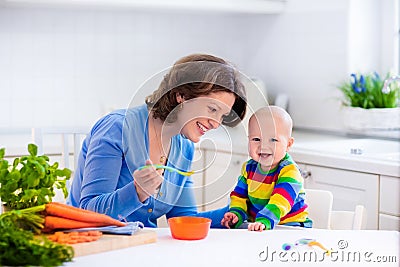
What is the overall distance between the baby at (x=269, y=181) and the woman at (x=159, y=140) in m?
0.09

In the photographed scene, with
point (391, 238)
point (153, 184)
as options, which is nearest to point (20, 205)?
point (153, 184)

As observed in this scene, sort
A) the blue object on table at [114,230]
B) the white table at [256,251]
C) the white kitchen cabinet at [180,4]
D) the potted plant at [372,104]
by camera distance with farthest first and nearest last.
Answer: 1. the potted plant at [372,104]
2. the white kitchen cabinet at [180,4]
3. the blue object on table at [114,230]
4. the white table at [256,251]

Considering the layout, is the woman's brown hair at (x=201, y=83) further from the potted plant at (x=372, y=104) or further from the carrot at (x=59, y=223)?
the potted plant at (x=372, y=104)

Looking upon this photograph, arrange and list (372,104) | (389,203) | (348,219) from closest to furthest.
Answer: (348,219) < (389,203) < (372,104)

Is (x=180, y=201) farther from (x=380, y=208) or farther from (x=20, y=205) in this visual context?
(x=380, y=208)

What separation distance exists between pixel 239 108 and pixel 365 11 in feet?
6.24

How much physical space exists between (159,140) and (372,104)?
1.65m

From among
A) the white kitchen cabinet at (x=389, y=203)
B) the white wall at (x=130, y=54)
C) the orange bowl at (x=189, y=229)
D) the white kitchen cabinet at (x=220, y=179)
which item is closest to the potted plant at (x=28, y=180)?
the orange bowl at (x=189, y=229)

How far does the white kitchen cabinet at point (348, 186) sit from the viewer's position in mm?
2906

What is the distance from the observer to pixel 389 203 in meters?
2.83

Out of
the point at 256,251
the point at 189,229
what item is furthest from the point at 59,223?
the point at 256,251

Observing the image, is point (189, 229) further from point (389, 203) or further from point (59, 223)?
point (389, 203)

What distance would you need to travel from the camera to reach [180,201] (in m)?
2.24

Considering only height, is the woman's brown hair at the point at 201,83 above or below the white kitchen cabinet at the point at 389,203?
above
